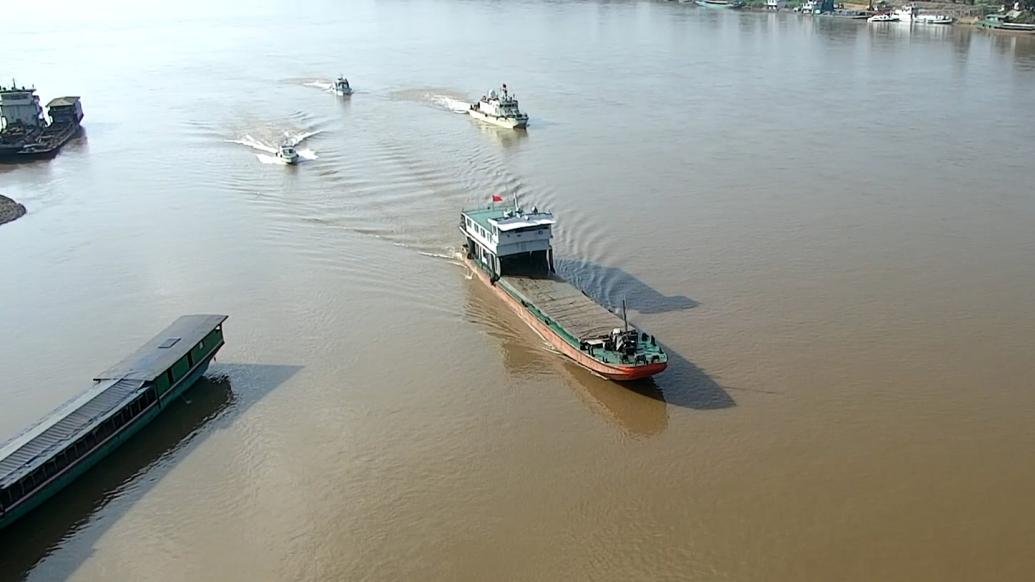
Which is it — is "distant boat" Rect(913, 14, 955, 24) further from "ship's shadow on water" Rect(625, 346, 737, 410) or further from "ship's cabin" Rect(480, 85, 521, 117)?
"ship's shadow on water" Rect(625, 346, 737, 410)

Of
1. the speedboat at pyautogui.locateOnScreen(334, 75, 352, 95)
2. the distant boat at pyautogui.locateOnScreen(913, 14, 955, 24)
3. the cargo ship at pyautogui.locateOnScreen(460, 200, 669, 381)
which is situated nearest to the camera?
the cargo ship at pyautogui.locateOnScreen(460, 200, 669, 381)

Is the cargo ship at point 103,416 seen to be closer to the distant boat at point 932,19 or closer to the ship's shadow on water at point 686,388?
the ship's shadow on water at point 686,388

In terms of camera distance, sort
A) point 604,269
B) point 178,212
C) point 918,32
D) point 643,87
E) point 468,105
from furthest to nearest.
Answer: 1. point 918,32
2. point 643,87
3. point 468,105
4. point 178,212
5. point 604,269

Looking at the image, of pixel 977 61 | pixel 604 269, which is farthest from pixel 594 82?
pixel 604 269

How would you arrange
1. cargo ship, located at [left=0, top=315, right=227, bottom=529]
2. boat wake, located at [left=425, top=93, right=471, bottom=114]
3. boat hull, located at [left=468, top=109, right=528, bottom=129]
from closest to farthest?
cargo ship, located at [left=0, top=315, right=227, bottom=529] → boat hull, located at [left=468, top=109, right=528, bottom=129] → boat wake, located at [left=425, top=93, right=471, bottom=114]

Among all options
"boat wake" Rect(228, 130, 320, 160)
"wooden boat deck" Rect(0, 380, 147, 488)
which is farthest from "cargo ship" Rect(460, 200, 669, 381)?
"boat wake" Rect(228, 130, 320, 160)

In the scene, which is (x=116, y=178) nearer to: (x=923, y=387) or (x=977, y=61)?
(x=923, y=387)
